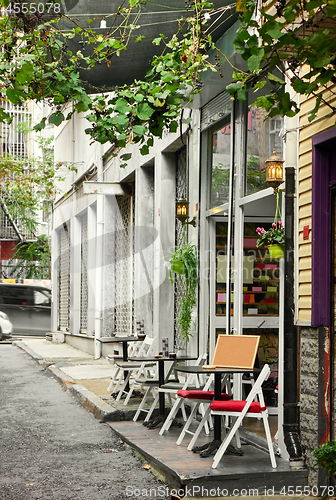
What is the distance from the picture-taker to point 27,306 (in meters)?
23.1

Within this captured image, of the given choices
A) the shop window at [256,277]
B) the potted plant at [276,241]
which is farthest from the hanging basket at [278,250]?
Answer: the shop window at [256,277]

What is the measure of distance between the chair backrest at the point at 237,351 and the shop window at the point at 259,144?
1.59 m

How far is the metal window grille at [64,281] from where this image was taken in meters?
20.1

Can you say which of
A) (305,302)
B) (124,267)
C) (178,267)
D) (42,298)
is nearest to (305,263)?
(305,302)

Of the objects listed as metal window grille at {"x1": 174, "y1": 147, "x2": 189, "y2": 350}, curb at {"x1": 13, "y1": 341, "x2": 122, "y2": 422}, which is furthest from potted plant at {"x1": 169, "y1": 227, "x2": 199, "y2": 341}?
curb at {"x1": 13, "y1": 341, "x2": 122, "y2": 422}

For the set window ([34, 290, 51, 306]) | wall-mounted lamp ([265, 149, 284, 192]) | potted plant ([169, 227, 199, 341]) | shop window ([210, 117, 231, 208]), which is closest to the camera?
wall-mounted lamp ([265, 149, 284, 192])

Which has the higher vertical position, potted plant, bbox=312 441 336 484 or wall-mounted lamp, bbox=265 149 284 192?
wall-mounted lamp, bbox=265 149 284 192

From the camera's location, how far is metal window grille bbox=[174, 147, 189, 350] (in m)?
9.80

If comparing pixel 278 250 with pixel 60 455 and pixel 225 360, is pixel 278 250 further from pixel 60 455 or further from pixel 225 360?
pixel 60 455

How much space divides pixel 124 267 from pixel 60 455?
27.0ft

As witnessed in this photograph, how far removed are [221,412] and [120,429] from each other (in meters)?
2.16

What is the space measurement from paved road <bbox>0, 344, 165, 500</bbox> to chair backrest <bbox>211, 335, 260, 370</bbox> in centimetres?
127

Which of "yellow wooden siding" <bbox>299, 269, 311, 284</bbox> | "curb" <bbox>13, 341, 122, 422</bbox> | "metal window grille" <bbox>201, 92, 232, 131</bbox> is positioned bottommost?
"curb" <bbox>13, 341, 122, 422</bbox>

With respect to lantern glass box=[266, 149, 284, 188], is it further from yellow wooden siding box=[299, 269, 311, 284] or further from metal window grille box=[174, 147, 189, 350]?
metal window grille box=[174, 147, 189, 350]
